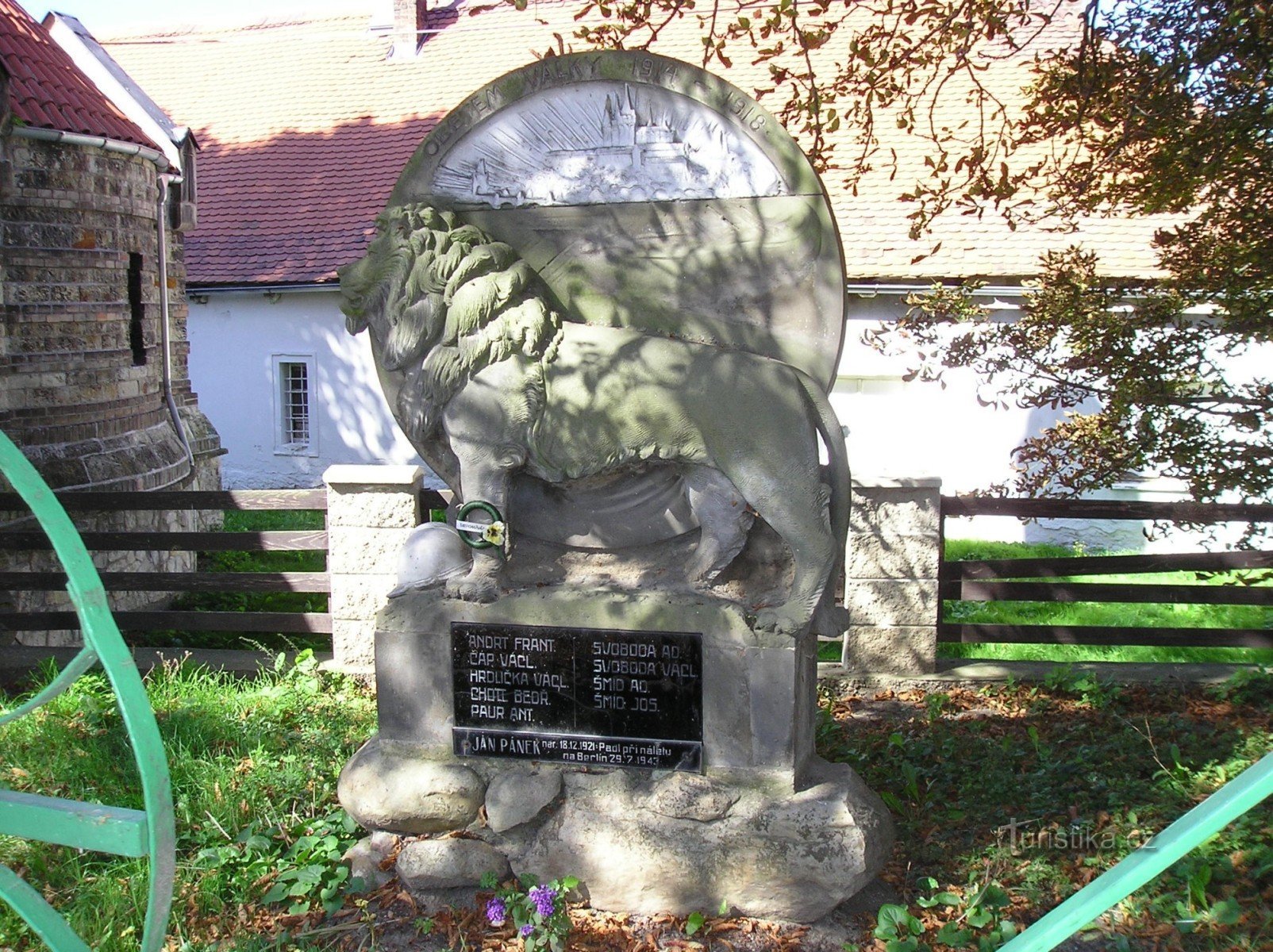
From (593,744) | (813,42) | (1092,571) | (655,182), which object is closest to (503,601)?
(593,744)

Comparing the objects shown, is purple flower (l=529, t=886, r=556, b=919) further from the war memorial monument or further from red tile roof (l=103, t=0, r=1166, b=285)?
red tile roof (l=103, t=0, r=1166, b=285)

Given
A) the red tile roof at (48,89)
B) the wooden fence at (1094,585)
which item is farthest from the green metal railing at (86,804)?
the red tile roof at (48,89)

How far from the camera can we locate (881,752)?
17.1 feet

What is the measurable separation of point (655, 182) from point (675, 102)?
0.29 metres

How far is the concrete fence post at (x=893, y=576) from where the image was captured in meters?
6.23

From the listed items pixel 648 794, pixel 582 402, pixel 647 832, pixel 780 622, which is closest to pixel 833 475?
pixel 780 622

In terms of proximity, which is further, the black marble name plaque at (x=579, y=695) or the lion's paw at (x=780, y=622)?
the black marble name plaque at (x=579, y=695)

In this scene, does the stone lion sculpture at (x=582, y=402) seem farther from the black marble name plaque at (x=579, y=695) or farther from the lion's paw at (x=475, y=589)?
the black marble name plaque at (x=579, y=695)

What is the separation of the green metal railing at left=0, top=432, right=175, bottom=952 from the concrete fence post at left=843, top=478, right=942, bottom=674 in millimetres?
4926

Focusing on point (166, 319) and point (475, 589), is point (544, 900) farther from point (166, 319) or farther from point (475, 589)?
point (166, 319)

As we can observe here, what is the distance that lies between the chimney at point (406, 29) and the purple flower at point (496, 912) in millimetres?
15688

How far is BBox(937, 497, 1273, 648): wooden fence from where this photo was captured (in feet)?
20.8

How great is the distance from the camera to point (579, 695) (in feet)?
13.0

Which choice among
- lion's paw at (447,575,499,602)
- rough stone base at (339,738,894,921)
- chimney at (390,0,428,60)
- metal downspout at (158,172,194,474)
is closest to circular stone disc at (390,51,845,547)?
lion's paw at (447,575,499,602)
